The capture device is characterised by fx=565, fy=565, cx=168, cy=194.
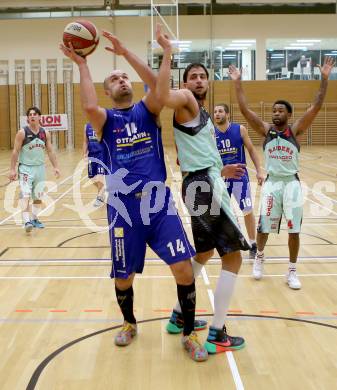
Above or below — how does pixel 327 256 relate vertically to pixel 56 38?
below

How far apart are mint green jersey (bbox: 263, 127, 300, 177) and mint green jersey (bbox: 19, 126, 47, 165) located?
4.35m

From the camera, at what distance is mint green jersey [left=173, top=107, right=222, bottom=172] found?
4152 mm

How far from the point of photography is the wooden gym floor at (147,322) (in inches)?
147

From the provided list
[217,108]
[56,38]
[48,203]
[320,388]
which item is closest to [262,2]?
[56,38]

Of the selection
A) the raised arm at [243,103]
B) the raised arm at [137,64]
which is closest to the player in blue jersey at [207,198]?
the raised arm at [137,64]

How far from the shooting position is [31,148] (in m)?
9.05

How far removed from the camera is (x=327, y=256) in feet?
23.7

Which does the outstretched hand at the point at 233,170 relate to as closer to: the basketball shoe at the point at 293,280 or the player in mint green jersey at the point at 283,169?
the player in mint green jersey at the point at 283,169

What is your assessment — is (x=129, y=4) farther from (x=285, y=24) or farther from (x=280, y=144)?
(x=280, y=144)

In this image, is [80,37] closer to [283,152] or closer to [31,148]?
[283,152]

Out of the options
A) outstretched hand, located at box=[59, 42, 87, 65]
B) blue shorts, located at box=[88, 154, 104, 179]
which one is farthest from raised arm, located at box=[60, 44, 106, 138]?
blue shorts, located at box=[88, 154, 104, 179]

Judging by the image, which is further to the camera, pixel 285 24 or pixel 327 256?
pixel 285 24

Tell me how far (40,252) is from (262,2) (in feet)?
84.6

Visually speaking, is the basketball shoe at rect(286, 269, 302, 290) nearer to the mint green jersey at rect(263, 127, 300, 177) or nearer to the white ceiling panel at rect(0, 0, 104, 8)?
the mint green jersey at rect(263, 127, 300, 177)
